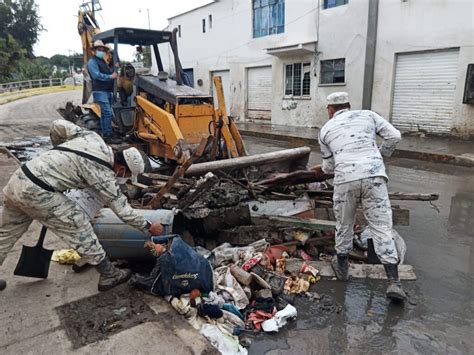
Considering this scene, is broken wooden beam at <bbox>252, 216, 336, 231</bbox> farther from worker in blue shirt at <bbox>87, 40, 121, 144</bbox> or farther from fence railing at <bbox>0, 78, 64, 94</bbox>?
fence railing at <bbox>0, 78, 64, 94</bbox>

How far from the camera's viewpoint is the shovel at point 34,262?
3572 mm

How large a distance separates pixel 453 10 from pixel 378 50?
2.59m

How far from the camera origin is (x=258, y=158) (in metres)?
5.09

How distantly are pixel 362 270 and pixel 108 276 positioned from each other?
2457 millimetres

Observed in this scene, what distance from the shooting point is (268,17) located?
56.4ft

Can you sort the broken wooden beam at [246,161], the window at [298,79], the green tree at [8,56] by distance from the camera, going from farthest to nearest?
1. the green tree at [8,56]
2. the window at [298,79]
3. the broken wooden beam at [246,161]

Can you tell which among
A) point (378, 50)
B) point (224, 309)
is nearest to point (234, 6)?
point (378, 50)

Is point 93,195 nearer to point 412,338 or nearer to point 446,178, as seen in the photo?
point 412,338

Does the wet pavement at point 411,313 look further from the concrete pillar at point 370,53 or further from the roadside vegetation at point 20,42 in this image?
the roadside vegetation at point 20,42

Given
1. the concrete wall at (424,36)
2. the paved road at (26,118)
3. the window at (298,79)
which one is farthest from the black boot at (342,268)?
the window at (298,79)

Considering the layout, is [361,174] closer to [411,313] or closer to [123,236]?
[411,313]

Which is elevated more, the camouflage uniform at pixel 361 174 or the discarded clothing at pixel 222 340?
the camouflage uniform at pixel 361 174

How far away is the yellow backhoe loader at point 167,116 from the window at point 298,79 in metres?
9.25

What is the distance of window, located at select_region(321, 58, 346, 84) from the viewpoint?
579 inches
